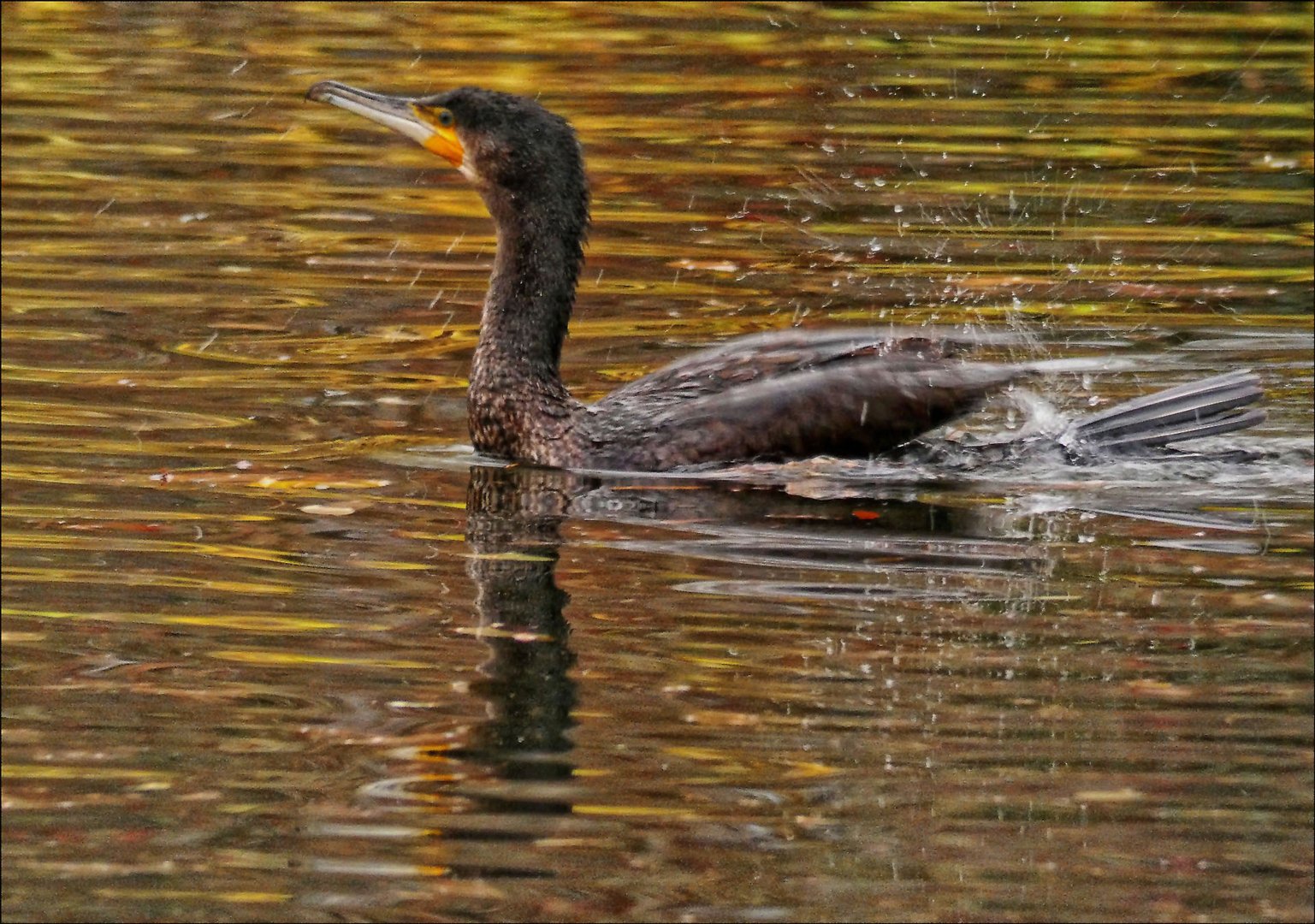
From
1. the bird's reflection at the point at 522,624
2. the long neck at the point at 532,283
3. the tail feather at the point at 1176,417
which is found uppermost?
the long neck at the point at 532,283

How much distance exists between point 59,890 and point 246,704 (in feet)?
3.67

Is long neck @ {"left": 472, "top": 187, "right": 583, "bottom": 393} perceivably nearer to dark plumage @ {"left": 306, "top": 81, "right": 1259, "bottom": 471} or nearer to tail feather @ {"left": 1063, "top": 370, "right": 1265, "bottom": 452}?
dark plumage @ {"left": 306, "top": 81, "right": 1259, "bottom": 471}

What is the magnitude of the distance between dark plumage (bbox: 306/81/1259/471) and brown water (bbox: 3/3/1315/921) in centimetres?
15

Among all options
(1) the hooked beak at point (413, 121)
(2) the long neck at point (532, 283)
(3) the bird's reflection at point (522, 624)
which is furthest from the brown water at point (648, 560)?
(1) the hooked beak at point (413, 121)

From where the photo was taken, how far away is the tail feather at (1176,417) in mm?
8633

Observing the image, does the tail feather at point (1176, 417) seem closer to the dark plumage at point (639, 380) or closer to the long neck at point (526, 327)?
the dark plumage at point (639, 380)

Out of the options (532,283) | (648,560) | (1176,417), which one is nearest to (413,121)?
(532,283)

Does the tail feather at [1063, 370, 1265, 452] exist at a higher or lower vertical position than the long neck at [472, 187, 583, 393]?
lower

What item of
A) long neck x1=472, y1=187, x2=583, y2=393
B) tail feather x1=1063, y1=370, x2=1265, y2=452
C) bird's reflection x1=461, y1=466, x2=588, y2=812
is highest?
long neck x1=472, y1=187, x2=583, y2=393

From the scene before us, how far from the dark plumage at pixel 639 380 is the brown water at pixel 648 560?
0.15 metres

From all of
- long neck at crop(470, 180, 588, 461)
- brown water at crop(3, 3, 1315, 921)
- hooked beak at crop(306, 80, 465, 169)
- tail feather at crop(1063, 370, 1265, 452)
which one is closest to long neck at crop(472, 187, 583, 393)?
long neck at crop(470, 180, 588, 461)

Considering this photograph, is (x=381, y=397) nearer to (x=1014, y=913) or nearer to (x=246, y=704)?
(x=246, y=704)

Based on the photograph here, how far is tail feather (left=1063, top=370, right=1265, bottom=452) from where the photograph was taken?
8.63 meters

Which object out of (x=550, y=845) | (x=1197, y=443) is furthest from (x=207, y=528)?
(x=1197, y=443)
